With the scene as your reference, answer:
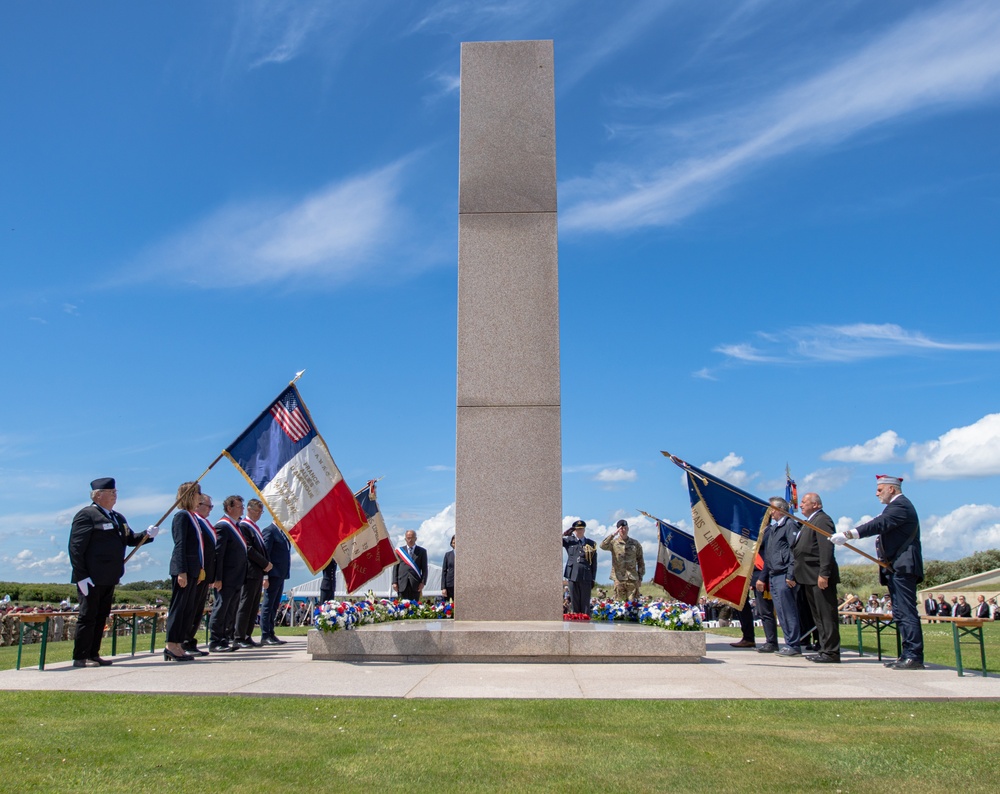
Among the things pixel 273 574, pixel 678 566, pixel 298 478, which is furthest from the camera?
pixel 678 566

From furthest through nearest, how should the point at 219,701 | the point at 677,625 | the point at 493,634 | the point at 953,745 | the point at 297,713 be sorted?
the point at 677,625
the point at 493,634
the point at 219,701
the point at 297,713
the point at 953,745

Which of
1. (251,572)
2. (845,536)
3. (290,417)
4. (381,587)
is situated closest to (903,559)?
(845,536)

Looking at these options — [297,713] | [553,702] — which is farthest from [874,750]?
[297,713]

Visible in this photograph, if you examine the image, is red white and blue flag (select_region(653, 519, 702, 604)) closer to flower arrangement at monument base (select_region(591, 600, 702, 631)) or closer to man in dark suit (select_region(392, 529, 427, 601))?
flower arrangement at monument base (select_region(591, 600, 702, 631))

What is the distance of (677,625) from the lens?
31.1 feet

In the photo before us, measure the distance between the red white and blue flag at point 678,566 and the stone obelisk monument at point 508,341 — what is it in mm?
3716

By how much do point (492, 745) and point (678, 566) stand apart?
360 inches

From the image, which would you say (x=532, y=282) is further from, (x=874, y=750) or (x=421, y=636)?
(x=874, y=750)

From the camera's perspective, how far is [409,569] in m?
15.3

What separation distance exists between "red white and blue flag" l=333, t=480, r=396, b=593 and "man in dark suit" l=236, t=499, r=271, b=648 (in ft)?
3.51

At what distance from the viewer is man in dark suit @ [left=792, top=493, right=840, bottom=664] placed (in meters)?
9.63

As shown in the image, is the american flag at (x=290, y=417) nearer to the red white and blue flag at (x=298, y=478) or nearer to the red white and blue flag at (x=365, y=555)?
the red white and blue flag at (x=298, y=478)

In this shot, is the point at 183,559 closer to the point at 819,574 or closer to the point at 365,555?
the point at 365,555

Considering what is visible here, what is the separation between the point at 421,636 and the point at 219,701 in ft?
9.60
